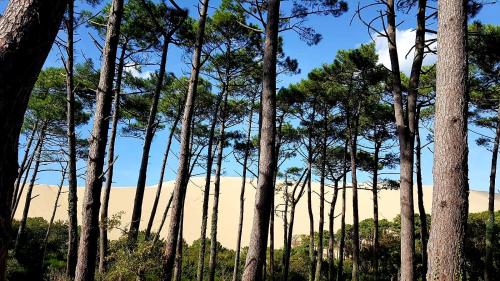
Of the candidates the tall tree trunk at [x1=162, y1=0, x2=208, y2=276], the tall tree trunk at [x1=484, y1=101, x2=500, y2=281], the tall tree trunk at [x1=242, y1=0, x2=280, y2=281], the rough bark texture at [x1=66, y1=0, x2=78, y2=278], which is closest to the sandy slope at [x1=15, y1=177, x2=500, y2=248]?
the tall tree trunk at [x1=484, y1=101, x2=500, y2=281]

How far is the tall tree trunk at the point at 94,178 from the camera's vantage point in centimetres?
443

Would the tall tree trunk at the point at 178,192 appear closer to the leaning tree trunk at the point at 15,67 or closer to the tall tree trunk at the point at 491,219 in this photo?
the leaning tree trunk at the point at 15,67

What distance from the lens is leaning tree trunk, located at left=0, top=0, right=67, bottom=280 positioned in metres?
1.77

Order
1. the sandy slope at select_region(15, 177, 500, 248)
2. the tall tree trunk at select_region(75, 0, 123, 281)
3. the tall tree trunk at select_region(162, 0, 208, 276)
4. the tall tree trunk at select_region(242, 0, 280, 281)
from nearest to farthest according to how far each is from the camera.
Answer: the tall tree trunk at select_region(75, 0, 123, 281) < the tall tree trunk at select_region(242, 0, 280, 281) < the tall tree trunk at select_region(162, 0, 208, 276) < the sandy slope at select_region(15, 177, 500, 248)

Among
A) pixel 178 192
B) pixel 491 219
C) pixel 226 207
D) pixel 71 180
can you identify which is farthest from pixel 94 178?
pixel 226 207

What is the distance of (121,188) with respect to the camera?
57094 millimetres

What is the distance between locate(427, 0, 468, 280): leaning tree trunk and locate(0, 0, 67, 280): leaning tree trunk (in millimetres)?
3003

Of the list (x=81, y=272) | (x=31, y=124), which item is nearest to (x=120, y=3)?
(x=81, y=272)

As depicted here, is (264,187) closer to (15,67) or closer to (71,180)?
(15,67)

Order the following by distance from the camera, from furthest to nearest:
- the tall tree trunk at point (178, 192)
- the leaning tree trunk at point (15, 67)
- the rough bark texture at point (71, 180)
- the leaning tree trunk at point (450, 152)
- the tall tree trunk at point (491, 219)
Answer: the tall tree trunk at point (491, 219) → the rough bark texture at point (71, 180) → the tall tree trunk at point (178, 192) → the leaning tree trunk at point (450, 152) → the leaning tree trunk at point (15, 67)

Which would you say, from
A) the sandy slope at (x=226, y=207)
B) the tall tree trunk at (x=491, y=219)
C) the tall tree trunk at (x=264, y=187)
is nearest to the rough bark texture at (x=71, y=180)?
the tall tree trunk at (x=264, y=187)

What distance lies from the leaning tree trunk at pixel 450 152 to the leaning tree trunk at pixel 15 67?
300 cm

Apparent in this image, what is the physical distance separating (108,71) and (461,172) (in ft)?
12.3

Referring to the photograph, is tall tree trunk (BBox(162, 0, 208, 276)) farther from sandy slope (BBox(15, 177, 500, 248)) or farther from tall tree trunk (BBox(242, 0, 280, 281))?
sandy slope (BBox(15, 177, 500, 248))
